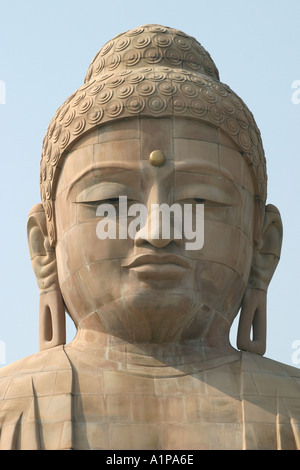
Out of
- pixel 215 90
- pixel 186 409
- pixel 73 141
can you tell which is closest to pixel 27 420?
pixel 186 409

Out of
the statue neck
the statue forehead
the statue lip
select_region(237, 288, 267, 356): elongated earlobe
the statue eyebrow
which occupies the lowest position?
the statue neck

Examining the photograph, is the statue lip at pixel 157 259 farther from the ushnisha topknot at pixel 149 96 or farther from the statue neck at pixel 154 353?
the ushnisha topknot at pixel 149 96

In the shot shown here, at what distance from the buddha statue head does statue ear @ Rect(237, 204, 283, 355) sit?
0.02 meters

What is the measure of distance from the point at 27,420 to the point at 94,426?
3.03 feet

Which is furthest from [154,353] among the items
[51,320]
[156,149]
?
[156,149]

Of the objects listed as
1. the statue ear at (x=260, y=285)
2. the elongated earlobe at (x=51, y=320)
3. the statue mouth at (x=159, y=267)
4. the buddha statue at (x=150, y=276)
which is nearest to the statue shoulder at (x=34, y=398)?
the buddha statue at (x=150, y=276)

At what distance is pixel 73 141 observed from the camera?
21.0 meters

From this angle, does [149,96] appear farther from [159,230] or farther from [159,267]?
[159,267]

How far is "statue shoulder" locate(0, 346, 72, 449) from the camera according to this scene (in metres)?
19.3

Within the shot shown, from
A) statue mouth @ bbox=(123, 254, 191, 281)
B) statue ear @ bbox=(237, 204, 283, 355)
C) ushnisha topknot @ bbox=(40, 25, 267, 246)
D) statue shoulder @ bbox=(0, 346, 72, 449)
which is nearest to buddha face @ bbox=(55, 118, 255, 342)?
statue mouth @ bbox=(123, 254, 191, 281)

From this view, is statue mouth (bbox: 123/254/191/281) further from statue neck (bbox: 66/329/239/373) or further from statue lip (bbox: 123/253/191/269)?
statue neck (bbox: 66/329/239/373)

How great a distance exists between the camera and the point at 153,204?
2006 cm

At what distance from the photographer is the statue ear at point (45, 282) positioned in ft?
69.7

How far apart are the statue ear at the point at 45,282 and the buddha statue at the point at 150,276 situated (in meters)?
0.02
